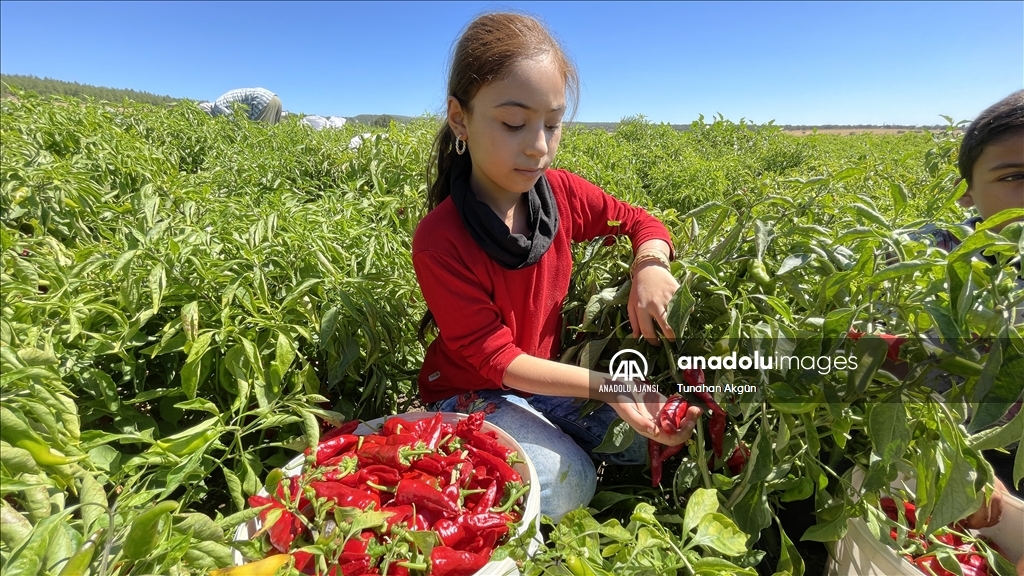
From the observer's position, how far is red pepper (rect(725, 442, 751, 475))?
1233mm

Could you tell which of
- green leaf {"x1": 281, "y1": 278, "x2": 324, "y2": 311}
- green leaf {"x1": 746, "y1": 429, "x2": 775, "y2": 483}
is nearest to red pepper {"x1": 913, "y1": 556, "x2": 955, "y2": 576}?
green leaf {"x1": 746, "y1": 429, "x2": 775, "y2": 483}

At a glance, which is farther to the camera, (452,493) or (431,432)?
(431,432)

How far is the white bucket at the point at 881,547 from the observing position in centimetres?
109

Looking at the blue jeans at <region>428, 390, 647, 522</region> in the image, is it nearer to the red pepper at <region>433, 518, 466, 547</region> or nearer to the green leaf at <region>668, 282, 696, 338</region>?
the red pepper at <region>433, 518, 466, 547</region>

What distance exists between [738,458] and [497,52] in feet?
3.76

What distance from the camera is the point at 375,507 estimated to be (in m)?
1.08

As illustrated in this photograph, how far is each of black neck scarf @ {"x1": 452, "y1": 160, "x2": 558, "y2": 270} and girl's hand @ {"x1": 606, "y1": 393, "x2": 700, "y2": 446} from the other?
481 mm

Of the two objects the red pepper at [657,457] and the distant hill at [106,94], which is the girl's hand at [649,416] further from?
the distant hill at [106,94]

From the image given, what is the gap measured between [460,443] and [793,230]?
91 cm

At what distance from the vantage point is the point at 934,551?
121 centimetres

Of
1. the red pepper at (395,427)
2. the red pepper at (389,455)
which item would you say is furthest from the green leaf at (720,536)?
the red pepper at (395,427)

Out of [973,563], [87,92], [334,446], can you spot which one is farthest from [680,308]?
[87,92]

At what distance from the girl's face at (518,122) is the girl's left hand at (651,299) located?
397mm

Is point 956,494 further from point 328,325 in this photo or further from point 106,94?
point 106,94
